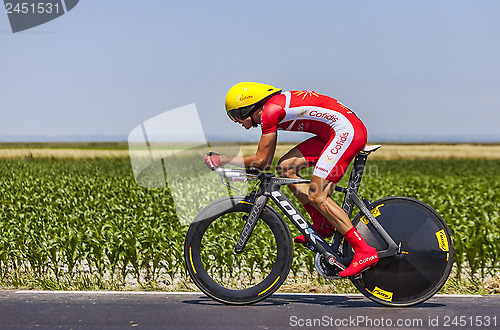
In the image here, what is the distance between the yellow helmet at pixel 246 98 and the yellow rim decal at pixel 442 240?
6.71 feet

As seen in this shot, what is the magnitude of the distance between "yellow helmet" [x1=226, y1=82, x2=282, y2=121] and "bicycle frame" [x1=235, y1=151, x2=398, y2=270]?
0.63 m

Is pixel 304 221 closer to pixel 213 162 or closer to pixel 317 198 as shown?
pixel 317 198

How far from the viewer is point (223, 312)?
5.84 metres

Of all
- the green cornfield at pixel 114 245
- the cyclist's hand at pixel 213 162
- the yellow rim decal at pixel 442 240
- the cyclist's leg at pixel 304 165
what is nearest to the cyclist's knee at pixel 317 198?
the cyclist's leg at pixel 304 165

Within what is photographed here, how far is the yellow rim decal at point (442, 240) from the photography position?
6098 mm

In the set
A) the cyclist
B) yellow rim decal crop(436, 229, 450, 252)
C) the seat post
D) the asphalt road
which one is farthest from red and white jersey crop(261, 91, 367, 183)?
the asphalt road

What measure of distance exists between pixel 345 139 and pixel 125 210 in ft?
27.5

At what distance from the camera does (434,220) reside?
20.2 ft

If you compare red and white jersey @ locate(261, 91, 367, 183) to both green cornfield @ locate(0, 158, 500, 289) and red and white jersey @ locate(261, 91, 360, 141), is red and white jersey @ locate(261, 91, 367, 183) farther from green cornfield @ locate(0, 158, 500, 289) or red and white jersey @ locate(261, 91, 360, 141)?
green cornfield @ locate(0, 158, 500, 289)

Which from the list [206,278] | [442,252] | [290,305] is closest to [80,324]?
[206,278]

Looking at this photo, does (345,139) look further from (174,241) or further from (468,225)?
(468,225)

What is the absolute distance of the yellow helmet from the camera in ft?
19.3

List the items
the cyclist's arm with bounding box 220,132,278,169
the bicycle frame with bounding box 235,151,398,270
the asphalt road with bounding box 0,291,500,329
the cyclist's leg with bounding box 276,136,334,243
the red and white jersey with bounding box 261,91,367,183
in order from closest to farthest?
the asphalt road with bounding box 0,291,500,329, the cyclist's arm with bounding box 220,132,278,169, the red and white jersey with bounding box 261,91,367,183, the bicycle frame with bounding box 235,151,398,270, the cyclist's leg with bounding box 276,136,334,243

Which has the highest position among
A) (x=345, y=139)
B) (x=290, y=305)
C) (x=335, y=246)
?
(x=345, y=139)
